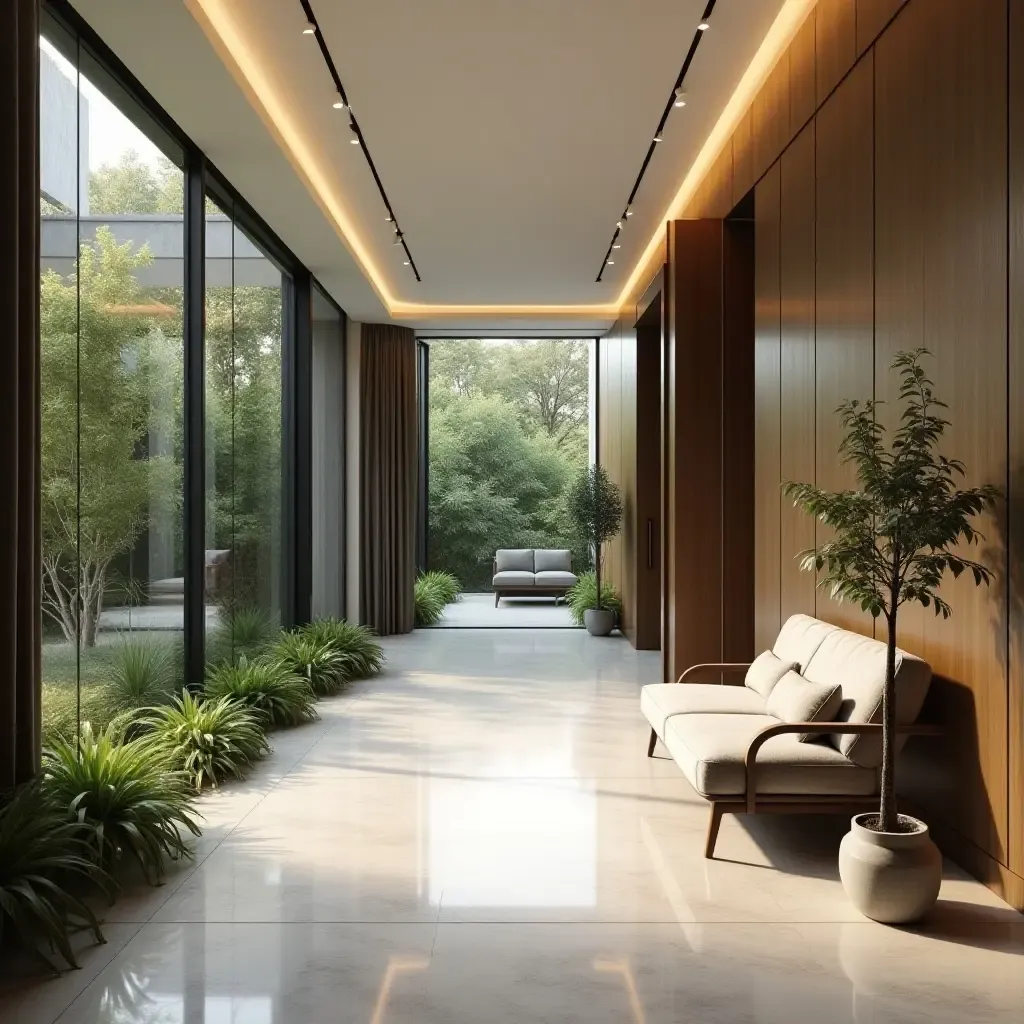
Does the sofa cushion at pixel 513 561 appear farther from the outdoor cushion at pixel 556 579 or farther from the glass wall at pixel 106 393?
the glass wall at pixel 106 393

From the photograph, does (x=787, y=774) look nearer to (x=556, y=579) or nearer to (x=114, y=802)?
(x=114, y=802)

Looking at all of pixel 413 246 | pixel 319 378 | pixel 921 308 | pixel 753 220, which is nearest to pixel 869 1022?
pixel 921 308

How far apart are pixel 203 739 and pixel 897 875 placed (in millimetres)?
3311

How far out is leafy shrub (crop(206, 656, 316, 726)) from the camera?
19.8 ft

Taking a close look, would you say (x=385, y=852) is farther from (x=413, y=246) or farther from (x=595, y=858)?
(x=413, y=246)

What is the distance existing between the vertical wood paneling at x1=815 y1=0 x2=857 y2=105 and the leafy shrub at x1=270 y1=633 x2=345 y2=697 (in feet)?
16.6

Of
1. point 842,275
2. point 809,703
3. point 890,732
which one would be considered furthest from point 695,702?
point 842,275

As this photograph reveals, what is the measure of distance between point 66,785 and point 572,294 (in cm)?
795

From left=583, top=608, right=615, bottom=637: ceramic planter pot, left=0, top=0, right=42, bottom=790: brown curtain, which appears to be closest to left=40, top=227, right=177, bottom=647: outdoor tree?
left=0, top=0, right=42, bottom=790: brown curtain

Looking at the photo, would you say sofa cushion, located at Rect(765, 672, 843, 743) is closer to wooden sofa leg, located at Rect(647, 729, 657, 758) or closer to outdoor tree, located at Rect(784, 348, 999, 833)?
outdoor tree, located at Rect(784, 348, 999, 833)

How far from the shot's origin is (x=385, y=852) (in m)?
3.96

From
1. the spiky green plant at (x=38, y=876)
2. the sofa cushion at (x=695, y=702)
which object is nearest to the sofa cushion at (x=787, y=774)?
the sofa cushion at (x=695, y=702)

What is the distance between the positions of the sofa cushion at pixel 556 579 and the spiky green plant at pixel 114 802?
33.5ft

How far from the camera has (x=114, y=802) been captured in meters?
3.61
